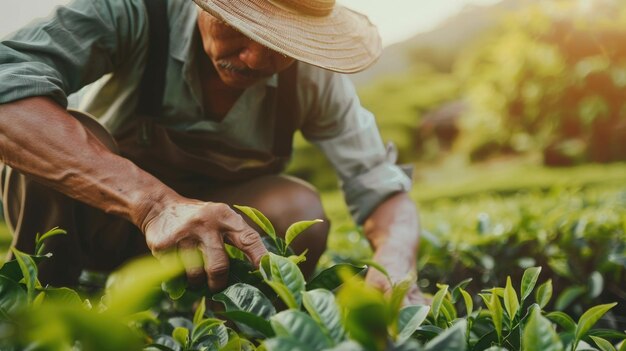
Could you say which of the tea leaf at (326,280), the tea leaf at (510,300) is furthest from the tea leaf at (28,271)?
the tea leaf at (510,300)

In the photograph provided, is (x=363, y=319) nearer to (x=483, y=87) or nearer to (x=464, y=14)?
(x=483, y=87)

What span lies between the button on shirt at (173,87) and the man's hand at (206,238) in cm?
51

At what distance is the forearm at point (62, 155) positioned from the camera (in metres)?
1.46

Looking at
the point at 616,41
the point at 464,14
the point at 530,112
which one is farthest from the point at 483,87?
the point at 464,14

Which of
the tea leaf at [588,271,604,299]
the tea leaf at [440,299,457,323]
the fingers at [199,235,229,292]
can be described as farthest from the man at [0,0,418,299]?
the tea leaf at [588,271,604,299]

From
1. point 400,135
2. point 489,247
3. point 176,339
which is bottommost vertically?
point 400,135

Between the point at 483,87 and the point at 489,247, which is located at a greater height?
the point at 489,247

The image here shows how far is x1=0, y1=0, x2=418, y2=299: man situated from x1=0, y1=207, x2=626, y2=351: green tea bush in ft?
0.47

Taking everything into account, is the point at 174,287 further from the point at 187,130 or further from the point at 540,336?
the point at 187,130

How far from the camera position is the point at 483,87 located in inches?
461

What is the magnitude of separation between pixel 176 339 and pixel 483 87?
11.2 metres

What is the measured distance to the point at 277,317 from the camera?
2.54 ft

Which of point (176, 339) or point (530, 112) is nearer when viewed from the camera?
point (176, 339)

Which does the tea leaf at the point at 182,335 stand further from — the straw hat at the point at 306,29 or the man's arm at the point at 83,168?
the straw hat at the point at 306,29
